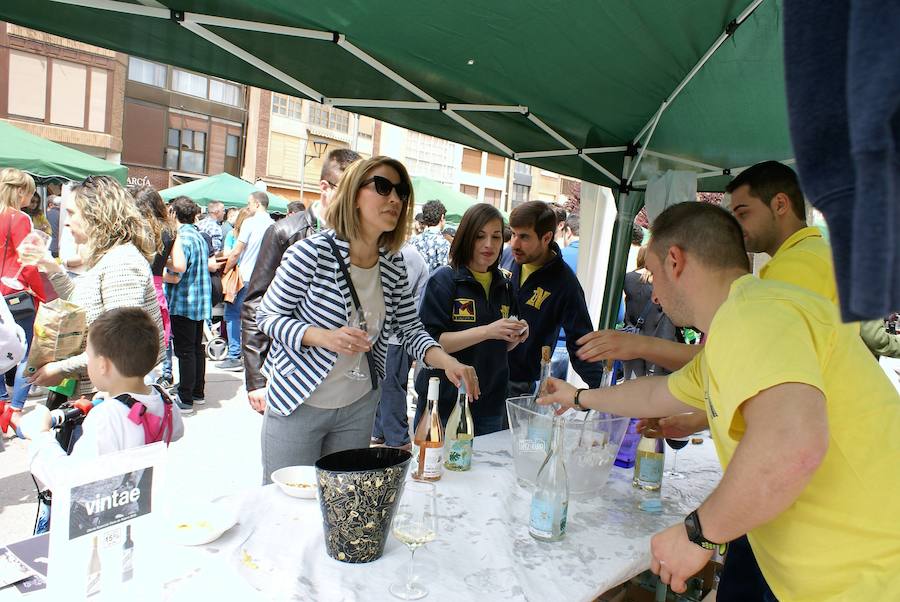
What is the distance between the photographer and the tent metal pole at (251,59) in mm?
2309

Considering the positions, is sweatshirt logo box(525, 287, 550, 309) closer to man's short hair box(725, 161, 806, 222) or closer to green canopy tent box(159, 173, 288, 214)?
man's short hair box(725, 161, 806, 222)

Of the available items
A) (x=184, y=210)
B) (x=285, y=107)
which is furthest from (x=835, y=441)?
(x=285, y=107)

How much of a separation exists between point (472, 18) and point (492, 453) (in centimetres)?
161

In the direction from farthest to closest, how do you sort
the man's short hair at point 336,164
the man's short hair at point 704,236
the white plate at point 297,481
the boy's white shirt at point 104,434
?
1. the man's short hair at point 336,164
2. the boy's white shirt at point 104,434
3. the white plate at point 297,481
4. the man's short hair at point 704,236

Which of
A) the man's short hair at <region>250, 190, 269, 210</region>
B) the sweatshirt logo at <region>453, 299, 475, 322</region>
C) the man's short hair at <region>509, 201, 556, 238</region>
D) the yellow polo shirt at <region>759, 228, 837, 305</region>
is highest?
the man's short hair at <region>250, 190, 269, 210</region>

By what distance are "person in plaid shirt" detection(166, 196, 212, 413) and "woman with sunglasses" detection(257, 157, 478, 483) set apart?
352cm

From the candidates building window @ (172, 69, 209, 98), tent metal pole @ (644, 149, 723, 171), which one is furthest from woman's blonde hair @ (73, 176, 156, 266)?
building window @ (172, 69, 209, 98)

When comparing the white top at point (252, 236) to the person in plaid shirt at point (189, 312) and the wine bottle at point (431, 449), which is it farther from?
the wine bottle at point (431, 449)

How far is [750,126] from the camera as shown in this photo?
3.92 m

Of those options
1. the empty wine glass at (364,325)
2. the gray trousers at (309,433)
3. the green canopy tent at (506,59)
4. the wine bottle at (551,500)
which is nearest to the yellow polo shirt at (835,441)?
the wine bottle at (551,500)

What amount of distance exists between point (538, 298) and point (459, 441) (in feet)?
4.91

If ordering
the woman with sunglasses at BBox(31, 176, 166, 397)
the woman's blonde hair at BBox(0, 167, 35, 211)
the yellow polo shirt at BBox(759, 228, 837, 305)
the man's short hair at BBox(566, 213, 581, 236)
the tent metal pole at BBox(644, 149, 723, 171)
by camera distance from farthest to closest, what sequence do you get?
the man's short hair at BBox(566, 213, 581, 236) → the woman's blonde hair at BBox(0, 167, 35, 211) → the tent metal pole at BBox(644, 149, 723, 171) → the woman with sunglasses at BBox(31, 176, 166, 397) → the yellow polo shirt at BBox(759, 228, 837, 305)

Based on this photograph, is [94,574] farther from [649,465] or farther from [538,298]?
[538,298]

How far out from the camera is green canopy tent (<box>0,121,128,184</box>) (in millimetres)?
8227
